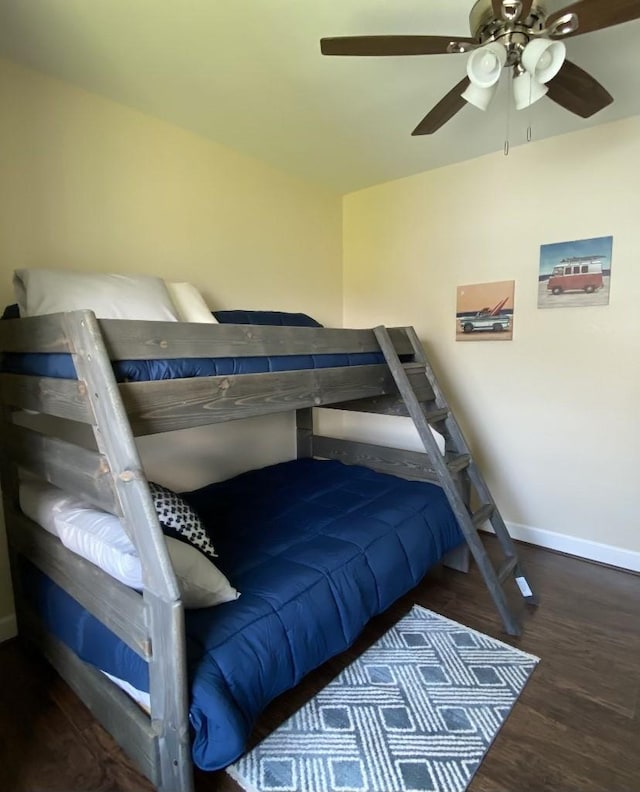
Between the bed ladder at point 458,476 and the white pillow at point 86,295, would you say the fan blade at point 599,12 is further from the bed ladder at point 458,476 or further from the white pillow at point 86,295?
the white pillow at point 86,295

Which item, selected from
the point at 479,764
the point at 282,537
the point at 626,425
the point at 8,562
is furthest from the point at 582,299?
the point at 8,562

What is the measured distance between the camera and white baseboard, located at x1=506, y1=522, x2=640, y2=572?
8.46 ft

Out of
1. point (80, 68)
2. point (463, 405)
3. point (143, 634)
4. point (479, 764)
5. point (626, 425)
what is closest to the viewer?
point (143, 634)

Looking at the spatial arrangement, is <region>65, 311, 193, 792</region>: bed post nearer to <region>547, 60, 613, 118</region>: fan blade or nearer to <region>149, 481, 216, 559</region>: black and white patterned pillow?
<region>149, 481, 216, 559</region>: black and white patterned pillow

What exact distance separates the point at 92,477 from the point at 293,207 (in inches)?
99.7

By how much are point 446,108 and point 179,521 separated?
1859 millimetres

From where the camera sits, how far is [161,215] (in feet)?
7.99

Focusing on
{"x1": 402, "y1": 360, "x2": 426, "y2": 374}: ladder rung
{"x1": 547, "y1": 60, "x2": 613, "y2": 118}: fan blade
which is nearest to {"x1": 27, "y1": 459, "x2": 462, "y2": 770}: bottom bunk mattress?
{"x1": 402, "y1": 360, "x2": 426, "y2": 374}: ladder rung

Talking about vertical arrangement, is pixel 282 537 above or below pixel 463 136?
below

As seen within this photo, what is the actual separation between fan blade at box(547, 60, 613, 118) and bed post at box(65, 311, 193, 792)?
69.4 inches

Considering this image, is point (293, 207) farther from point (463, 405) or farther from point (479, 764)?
point (479, 764)

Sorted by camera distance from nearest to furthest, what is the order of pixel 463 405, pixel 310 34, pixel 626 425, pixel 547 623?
pixel 310 34 < pixel 547 623 < pixel 626 425 < pixel 463 405

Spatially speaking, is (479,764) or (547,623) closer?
(479,764)

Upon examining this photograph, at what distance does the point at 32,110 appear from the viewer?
1952mm
